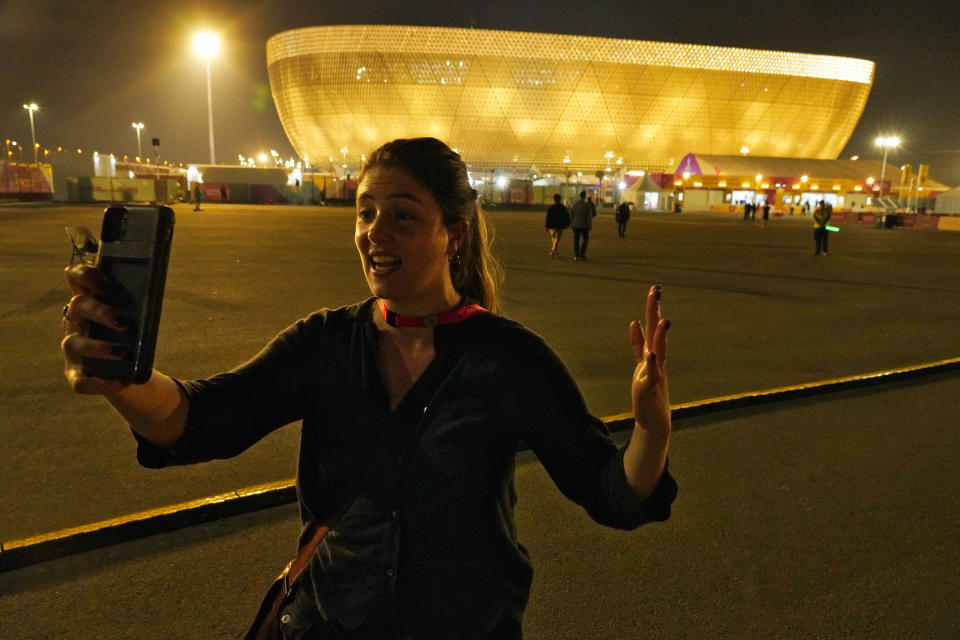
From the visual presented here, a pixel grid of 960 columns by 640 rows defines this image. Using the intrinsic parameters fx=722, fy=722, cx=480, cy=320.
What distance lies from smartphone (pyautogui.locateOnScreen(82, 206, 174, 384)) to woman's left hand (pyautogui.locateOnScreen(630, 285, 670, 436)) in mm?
889

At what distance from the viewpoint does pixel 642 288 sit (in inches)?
479

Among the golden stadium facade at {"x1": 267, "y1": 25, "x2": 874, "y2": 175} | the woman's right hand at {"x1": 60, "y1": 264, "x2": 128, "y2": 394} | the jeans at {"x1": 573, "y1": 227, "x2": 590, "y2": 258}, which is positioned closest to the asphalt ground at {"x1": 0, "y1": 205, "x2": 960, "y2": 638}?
Result: the woman's right hand at {"x1": 60, "y1": 264, "x2": 128, "y2": 394}

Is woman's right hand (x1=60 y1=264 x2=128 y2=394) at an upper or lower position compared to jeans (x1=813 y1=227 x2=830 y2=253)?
upper

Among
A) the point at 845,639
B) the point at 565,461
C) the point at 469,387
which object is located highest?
the point at 469,387

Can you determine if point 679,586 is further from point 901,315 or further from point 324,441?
point 901,315

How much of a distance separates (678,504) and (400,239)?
9.24ft

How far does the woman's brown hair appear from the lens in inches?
66.0

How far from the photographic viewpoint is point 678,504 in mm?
3889

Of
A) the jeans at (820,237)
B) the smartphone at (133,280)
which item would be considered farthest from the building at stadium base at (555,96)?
the smartphone at (133,280)

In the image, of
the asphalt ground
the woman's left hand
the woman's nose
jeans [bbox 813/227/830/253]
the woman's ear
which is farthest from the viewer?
jeans [bbox 813/227/830/253]

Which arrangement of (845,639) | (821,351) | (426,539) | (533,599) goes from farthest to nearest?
(821,351)
(533,599)
(845,639)
(426,539)

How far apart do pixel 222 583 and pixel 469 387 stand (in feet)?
6.62

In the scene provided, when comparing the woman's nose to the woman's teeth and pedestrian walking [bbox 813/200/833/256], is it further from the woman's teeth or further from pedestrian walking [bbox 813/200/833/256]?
pedestrian walking [bbox 813/200/833/256]

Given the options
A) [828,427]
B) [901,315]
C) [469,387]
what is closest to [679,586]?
[469,387]
